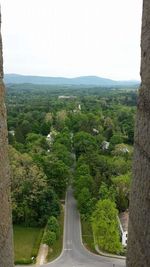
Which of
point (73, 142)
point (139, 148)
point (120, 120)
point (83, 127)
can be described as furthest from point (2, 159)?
point (120, 120)

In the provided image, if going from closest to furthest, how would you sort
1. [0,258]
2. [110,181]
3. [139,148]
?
[139,148]
[0,258]
[110,181]

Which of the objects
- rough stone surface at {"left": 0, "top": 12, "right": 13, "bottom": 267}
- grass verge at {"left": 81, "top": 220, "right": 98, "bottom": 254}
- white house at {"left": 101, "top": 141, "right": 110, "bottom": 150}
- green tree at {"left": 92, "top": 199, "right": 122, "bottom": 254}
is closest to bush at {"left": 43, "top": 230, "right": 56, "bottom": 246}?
grass verge at {"left": 81, "top": 220, "right": 98, "bottom": 254}

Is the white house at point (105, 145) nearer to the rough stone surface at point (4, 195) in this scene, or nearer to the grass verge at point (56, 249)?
the grass verge at point (56, 249)

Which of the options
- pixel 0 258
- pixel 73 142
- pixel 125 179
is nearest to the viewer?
pixel 0 258

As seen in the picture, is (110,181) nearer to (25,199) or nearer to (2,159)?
(25,199)

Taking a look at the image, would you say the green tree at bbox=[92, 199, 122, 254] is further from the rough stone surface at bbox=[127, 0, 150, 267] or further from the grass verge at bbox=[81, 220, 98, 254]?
the rough stone surface at bbox=[127, 0, 150, 267]

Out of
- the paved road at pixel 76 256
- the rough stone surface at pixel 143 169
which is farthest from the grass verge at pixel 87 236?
the rough stone surface at pixel 143 169

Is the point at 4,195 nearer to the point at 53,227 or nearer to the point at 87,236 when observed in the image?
the point at 53,227
